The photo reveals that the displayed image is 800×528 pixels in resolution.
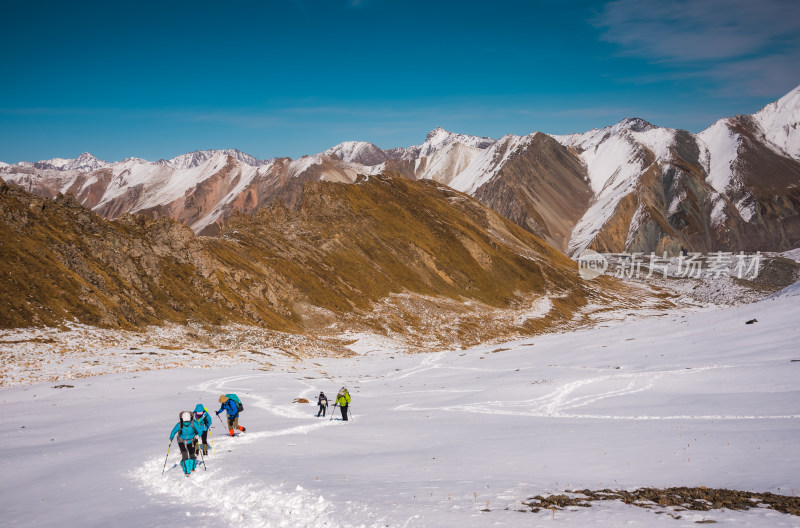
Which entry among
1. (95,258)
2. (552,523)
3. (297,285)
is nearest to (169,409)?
(552,523)

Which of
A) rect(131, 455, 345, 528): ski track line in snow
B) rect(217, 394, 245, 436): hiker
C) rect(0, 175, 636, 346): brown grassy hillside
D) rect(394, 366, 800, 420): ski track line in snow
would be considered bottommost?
rect(394, 366, 800, 420): ski track line in snow

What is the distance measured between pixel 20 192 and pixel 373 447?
72691 mm

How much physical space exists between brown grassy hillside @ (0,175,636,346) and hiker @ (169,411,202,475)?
1756 inches

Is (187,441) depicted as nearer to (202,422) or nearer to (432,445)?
(202,422)

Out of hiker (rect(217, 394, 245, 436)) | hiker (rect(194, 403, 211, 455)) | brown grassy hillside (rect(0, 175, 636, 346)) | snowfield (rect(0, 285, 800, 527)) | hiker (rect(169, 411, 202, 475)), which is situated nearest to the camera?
snowfield (rect(0, 285, 800, 527))

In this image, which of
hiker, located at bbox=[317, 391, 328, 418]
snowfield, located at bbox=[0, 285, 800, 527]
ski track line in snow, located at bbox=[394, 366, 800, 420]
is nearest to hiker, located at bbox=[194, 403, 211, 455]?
snowfield, located at bbox=[0, 285, 800, 527]

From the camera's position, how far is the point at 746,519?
11.3m

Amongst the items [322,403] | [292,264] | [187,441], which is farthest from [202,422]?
[292,264]

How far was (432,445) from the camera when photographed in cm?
2064

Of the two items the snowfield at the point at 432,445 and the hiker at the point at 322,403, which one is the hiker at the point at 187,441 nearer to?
the snowfield at the point at 432,445

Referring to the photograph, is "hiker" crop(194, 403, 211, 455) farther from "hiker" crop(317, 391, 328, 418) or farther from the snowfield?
"hiker" crop(317, 391, 328, 418)

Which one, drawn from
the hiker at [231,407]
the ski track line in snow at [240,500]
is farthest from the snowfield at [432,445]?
the hiker at [231,407]

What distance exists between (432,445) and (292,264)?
88876 millimetres

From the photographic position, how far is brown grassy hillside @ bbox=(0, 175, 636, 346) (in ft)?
201
